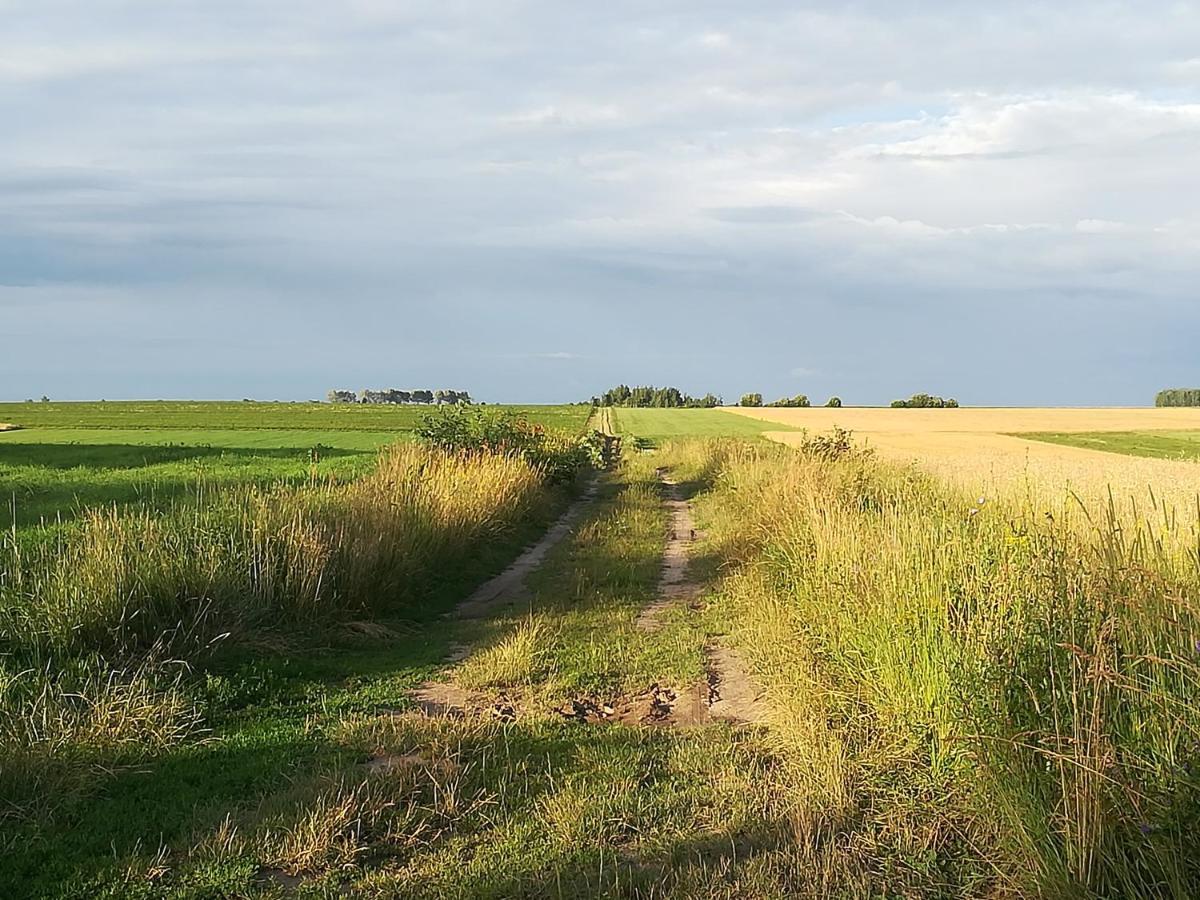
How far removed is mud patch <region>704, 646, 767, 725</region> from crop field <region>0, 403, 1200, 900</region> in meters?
0.06

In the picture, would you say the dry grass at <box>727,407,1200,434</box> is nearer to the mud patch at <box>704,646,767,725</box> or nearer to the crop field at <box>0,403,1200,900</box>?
the mud patch at <box>704,646,767,725</box>

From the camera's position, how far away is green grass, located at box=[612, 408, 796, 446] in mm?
54219

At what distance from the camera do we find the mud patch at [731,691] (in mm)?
7047

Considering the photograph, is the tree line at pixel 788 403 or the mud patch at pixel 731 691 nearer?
the mud patch at pixel 731 691

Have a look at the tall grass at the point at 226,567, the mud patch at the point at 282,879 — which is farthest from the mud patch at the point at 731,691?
the tall grass at the point at 226,567

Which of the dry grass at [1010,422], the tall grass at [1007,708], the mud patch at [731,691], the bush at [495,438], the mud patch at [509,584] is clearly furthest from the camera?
the dry grass at [1010,422]

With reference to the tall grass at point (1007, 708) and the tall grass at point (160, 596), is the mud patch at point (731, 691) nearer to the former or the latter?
the tall grass at point (1007, 708)

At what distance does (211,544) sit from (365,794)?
16.5 feet

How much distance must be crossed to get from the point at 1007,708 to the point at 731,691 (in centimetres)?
353

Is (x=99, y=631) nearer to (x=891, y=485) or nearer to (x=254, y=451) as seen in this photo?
(x=891, y=485)

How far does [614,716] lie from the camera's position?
7.12 meters

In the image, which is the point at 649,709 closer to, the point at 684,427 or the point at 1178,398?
the point at 684,427

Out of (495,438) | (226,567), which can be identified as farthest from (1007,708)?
(495,438)

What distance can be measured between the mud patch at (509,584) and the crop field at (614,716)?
417 millimetres
